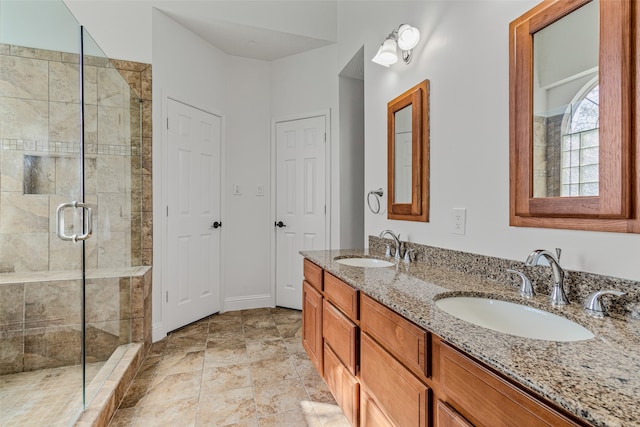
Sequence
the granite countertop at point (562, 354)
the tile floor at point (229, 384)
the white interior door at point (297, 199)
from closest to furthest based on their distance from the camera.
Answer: the granite countertop at point (562, 354) < the tile floor at point (229, 384) < the white interior door at point (297, 199)

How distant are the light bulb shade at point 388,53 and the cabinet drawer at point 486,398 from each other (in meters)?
1.67

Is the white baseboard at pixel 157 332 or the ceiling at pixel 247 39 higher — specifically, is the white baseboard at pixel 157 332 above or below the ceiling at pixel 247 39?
below

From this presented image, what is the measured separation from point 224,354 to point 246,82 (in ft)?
8.55

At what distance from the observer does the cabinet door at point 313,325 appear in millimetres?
1792

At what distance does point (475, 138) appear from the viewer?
1.35m

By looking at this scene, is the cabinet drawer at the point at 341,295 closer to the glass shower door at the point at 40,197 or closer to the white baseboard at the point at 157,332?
the glass shower door at the point at 40,197

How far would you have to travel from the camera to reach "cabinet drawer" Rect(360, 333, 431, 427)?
89 cm

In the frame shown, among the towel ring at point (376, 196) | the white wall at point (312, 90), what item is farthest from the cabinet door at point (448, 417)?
the white wall at point (312, 90)

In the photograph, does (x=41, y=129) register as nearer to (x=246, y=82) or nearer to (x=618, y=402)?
(x=246, y=82)

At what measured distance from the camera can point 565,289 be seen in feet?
3.14

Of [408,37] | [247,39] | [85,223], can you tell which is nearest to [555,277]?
[408,37]

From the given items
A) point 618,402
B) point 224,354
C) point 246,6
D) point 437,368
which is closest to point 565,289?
point 437,368

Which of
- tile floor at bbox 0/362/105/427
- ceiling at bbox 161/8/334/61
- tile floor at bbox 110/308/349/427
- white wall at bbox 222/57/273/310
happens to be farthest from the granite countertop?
ceiling at bbox 161/8/334/61

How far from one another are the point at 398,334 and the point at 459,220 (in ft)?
2.26
